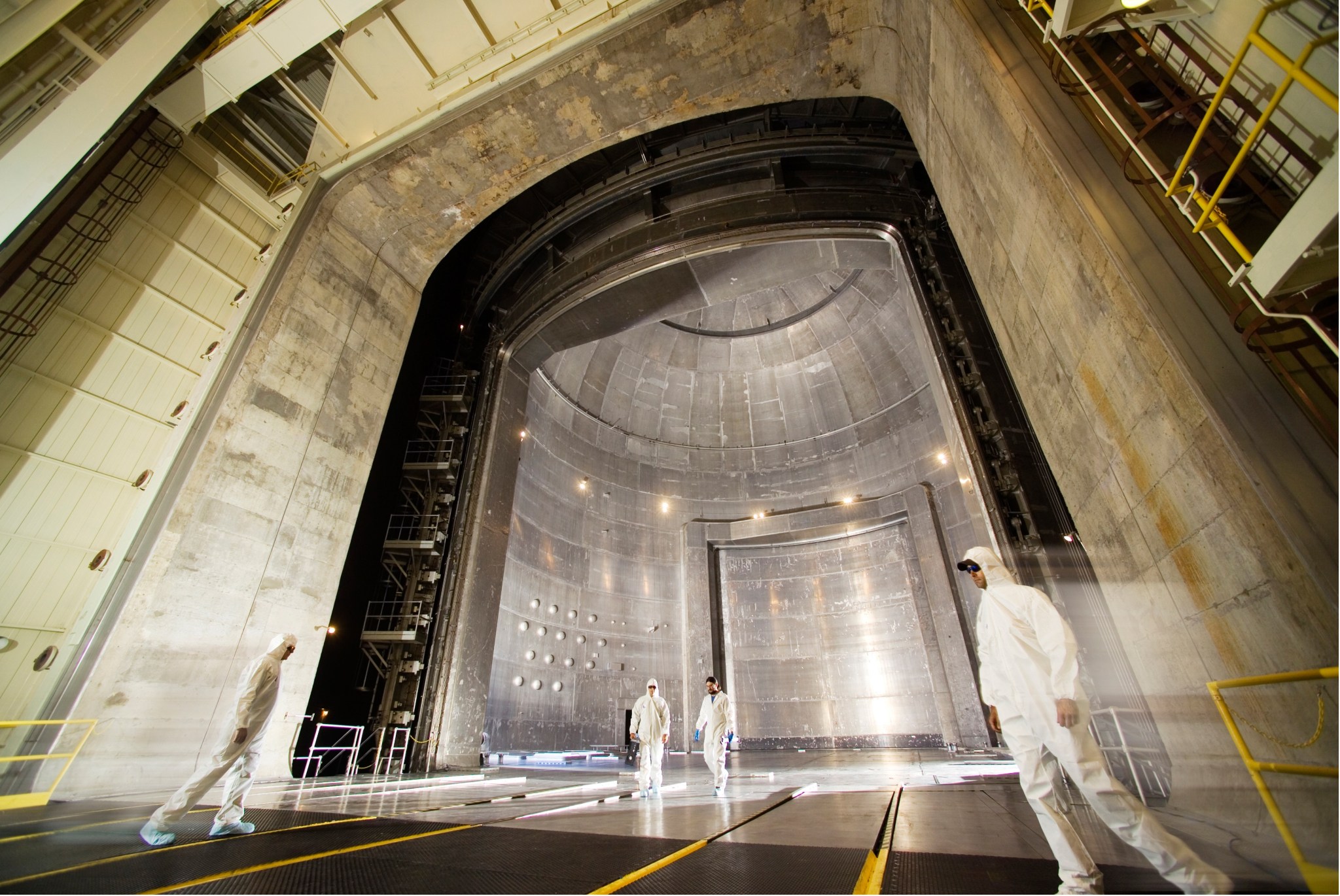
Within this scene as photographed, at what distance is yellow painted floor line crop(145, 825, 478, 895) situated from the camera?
2.24 m

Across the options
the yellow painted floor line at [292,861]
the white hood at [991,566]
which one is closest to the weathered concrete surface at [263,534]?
the yellow painted floor line at [292,861]

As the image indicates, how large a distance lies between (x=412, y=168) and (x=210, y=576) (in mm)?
6866

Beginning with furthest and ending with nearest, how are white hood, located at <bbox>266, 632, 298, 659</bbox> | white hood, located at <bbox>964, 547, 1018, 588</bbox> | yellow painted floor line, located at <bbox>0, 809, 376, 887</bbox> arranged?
white hood, located at <bbox>266, 632, 298, 659</bbox> < white hood, located at <bbox>964, 547, 1018, 588</bbox> < yellow painted floor line, located at <bbox>0, 809, 376, 887</bbox>

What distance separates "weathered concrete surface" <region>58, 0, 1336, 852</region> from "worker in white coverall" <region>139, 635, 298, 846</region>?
3464 mm

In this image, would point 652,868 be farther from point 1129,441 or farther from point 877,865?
point 1129,441

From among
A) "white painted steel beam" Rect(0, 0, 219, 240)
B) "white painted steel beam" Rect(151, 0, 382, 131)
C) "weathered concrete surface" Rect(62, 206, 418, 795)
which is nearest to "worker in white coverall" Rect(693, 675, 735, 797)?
"weathered concrete surface" Rect(62, 206, 418, 795)

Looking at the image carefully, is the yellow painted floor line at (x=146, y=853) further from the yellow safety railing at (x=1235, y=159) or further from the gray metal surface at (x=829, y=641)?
the gray metal surface at (x=829, y=641)

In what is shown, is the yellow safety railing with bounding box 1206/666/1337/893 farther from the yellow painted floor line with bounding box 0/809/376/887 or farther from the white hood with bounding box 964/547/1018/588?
the yellow painted floor line with bounding box 0/809/376/887

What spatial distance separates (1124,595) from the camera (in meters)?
4.34

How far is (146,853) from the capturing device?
2932 millimetres

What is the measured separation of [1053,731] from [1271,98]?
3.15 metres

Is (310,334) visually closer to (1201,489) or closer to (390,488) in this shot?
(390,488)

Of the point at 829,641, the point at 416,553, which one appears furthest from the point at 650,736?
the point at 829,641

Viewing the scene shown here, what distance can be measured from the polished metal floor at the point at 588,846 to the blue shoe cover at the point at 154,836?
88 millimetres
